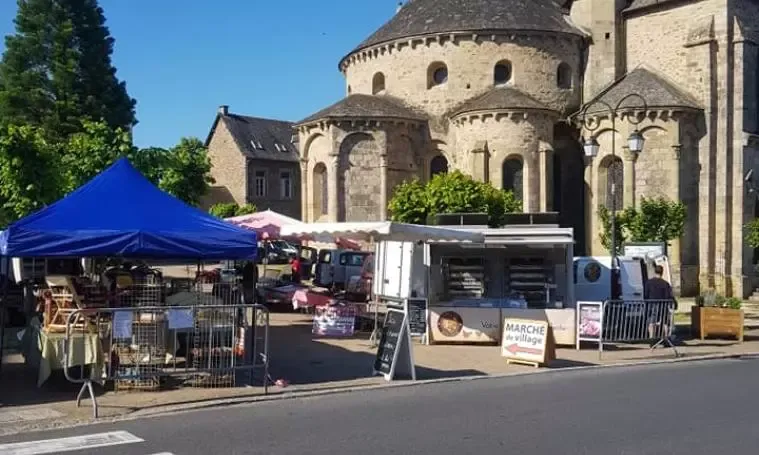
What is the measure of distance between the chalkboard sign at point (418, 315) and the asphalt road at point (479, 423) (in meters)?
4.41

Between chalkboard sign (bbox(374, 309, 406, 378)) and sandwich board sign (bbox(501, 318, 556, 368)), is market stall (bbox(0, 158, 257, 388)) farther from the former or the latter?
sandwich board sign (bbox(501, 318, 556, 368))

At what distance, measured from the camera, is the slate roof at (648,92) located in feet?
96.2

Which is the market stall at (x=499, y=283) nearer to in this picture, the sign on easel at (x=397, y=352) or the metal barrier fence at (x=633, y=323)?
Result: the metal barrier fence at (x=633, y=323)

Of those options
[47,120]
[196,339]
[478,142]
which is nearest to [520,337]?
[196,339]

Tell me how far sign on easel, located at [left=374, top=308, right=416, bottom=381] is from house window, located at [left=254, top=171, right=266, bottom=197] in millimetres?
49804

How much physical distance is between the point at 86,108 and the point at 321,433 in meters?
42.7

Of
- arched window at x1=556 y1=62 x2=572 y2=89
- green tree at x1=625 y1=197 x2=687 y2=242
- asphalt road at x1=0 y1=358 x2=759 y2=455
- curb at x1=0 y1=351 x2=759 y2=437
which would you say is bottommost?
curb at x1=0 y1=351 x2=759 y2=437

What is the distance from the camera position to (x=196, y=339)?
426 inches

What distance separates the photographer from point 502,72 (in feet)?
110

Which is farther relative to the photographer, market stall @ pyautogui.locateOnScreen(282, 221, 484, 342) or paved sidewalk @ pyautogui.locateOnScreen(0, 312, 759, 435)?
market stall @ pyautogui.locateOnScreen(282, 221, 484, 342)

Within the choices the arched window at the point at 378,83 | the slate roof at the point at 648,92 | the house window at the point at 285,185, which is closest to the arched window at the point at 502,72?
the slate roof at the point at 648,92

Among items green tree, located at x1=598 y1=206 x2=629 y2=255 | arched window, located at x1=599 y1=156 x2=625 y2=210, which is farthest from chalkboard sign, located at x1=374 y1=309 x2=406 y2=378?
arched window, located at x1=599 y1=156 x2=625 y2=210

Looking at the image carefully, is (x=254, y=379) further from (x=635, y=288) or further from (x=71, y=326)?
(x=635, y=288)

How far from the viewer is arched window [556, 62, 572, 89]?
3371 cm
